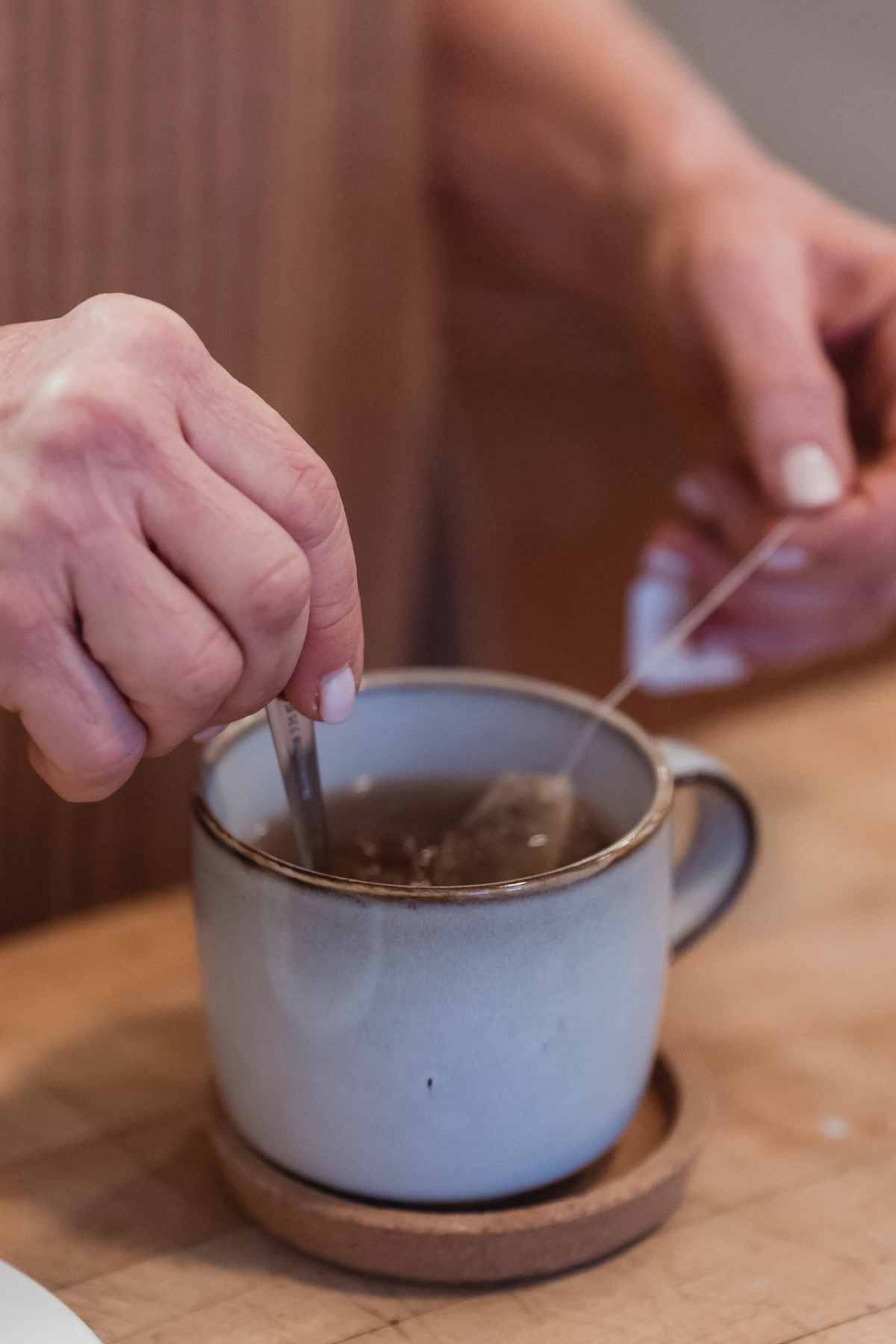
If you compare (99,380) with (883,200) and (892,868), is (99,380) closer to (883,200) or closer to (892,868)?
(892,868)

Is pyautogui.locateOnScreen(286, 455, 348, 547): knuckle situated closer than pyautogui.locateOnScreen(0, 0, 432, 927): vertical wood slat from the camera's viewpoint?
Yes

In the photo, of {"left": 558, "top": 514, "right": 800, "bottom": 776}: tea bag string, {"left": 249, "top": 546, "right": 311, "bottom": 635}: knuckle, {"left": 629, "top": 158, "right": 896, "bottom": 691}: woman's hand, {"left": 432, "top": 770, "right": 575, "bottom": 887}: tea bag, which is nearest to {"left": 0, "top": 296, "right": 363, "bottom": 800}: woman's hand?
{"left": 249, "top": 546, "right": 311, "bottom": 635}: knuckle

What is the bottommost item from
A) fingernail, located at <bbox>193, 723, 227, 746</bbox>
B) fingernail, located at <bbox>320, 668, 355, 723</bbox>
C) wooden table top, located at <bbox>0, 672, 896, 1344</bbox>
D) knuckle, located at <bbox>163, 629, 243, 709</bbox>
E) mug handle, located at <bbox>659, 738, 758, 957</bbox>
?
wooden table top, located at <bbox>0, 672, 896, 1344</bbox>

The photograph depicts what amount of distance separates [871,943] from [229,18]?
1.83 feet

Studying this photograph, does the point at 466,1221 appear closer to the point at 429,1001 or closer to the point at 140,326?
the point at 429,1001

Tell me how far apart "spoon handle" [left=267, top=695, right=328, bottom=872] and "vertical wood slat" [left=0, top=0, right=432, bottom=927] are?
247mm

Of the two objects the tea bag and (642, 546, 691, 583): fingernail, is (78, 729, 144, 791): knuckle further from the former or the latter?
(642, 546, 691, 583): fingernail

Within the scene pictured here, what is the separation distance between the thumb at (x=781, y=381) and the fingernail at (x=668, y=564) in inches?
3.2

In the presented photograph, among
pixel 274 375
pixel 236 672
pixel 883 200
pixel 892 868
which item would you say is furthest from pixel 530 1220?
pixel 883 200

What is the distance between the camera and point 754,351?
1.99ft

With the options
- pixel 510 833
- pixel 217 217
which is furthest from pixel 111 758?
pixel 217 217

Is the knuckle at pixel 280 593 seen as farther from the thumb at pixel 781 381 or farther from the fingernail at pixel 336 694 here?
the thumb at pixel 781 381

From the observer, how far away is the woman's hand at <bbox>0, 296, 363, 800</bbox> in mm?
289

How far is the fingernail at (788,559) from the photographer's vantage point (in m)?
0.62
